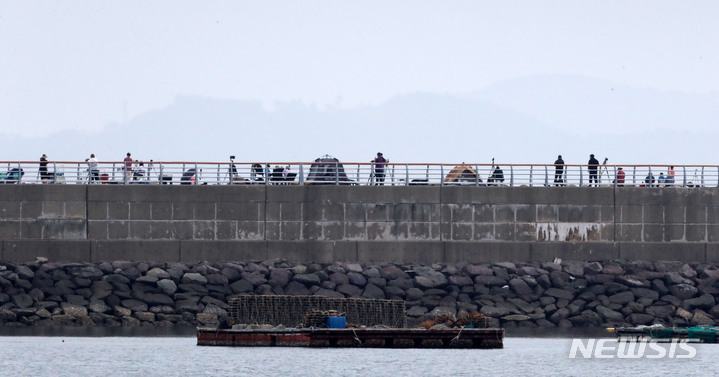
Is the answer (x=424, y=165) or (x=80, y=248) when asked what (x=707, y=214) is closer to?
(x=424, y=165)

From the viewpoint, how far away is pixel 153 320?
8144cm

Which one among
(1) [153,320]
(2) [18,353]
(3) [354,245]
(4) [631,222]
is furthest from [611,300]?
(2) [18,353]

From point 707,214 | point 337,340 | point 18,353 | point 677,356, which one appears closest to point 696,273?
point 707,214

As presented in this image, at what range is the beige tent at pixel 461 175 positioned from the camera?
8481 cm

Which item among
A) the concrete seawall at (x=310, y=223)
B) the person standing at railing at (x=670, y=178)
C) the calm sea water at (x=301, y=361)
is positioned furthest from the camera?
the person standing at railing at (x=670, y=178)

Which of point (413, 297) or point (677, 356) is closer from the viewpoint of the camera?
point (677, 356)

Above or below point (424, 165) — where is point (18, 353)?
below

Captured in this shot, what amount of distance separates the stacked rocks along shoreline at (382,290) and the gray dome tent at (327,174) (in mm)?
2860

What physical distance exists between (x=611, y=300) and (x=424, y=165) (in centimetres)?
750

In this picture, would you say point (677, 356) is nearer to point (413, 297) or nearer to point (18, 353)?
point (413, 297)

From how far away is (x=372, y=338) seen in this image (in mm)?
74688

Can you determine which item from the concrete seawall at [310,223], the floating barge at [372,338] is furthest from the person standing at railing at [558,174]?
the floating barge at [372,338]

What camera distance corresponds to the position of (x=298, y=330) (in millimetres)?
74500

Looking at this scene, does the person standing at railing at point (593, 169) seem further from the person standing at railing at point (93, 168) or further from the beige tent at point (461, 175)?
the person standing at railing at point (93, 168)
